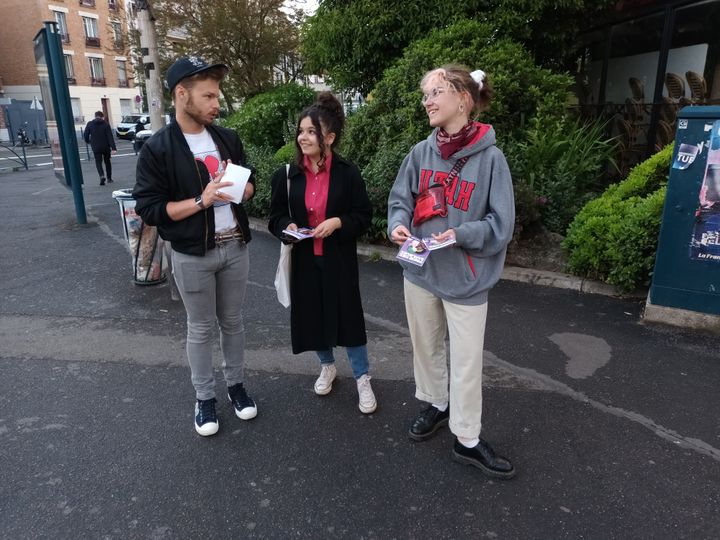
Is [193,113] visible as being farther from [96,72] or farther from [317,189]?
[96,72]

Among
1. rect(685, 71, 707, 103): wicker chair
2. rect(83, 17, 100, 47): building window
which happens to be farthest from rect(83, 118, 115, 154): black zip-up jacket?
rect(83, 17, 100, 47): building window

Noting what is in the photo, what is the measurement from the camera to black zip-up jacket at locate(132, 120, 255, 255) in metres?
2.68

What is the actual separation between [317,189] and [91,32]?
44911 millimetres

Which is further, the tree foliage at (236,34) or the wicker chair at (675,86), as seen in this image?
the tree foliage at (236,34)

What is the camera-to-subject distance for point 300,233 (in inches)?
114

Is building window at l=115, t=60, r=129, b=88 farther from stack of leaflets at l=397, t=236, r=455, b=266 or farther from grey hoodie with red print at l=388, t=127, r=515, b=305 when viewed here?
stack of leaflets at l=397, t=236, r=455, b=266

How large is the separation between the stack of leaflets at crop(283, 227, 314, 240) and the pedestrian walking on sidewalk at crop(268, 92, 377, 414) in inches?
1.2

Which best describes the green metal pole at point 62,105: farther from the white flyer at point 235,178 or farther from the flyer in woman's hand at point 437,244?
the flyer in woman's hand at point 437,244

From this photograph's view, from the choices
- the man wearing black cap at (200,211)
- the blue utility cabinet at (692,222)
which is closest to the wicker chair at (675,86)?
the blue utility cabinet at (692,222)

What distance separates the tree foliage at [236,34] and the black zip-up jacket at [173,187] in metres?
13.8

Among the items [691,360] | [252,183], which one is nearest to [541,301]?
[691,360]

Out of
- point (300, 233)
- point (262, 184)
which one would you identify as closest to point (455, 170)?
point (300, 233)

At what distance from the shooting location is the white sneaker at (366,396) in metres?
3.20

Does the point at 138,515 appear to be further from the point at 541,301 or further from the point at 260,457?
the point at 541,301
